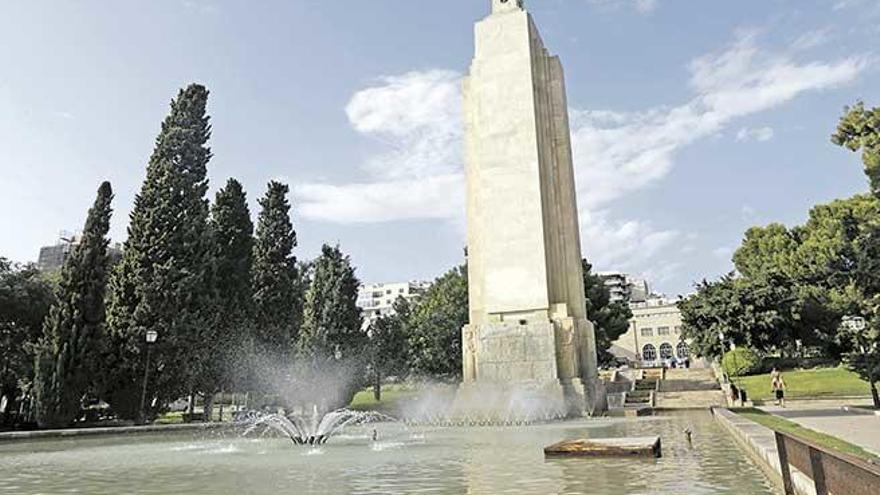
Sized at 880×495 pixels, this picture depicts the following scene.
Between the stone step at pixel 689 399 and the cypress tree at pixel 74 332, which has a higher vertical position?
the cypress tree at pixel 74 332

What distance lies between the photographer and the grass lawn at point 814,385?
80.9ft

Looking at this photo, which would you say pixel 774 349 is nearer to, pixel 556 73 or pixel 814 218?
pixel 814 218

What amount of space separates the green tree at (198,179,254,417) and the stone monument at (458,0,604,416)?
420 inches

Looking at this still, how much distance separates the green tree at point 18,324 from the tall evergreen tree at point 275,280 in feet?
27.1

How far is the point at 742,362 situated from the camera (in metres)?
33.5

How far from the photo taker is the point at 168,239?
2288 cm

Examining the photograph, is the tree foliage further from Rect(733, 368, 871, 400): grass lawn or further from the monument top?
Rect(733, 368, 871, 400): grass lawn

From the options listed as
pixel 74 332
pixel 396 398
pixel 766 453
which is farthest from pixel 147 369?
pixel 396 398

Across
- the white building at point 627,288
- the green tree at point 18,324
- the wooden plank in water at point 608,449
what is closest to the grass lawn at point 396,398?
the wooden plank in water at point 608,449

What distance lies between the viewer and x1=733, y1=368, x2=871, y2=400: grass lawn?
24666mm

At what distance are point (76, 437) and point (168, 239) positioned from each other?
8843 mm

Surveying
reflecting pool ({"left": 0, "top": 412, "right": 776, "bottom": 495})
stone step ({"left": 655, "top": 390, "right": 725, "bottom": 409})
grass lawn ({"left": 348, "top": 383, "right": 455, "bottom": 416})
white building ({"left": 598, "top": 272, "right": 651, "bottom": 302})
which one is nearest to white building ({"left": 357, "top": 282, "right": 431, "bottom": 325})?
white building ({"left": 598, "top": 272, "right": 651, "bottom": 302})

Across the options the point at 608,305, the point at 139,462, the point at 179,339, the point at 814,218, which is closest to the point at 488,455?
the point at 139,462

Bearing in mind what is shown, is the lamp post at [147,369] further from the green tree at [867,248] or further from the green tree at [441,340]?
the green tree at [867,248]
